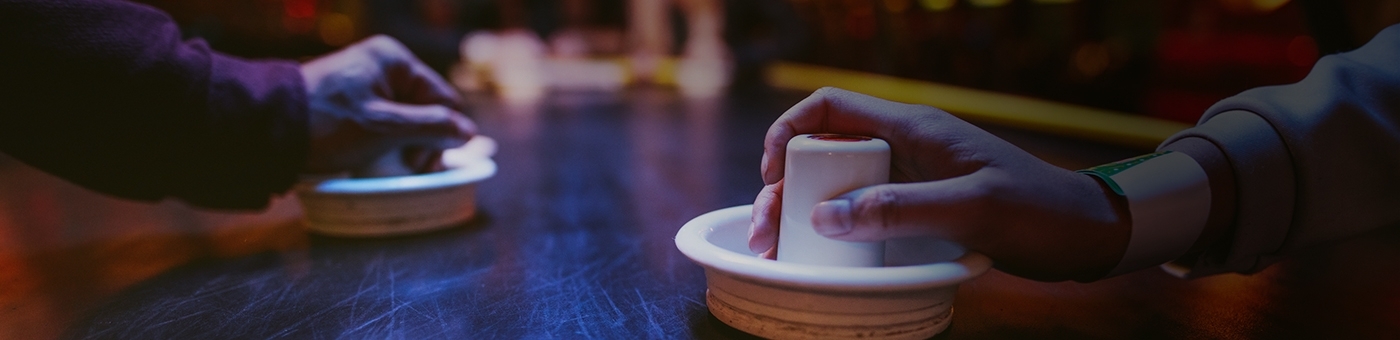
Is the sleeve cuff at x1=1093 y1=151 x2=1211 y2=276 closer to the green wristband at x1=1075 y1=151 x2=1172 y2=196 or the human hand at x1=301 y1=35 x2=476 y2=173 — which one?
the green wristband at x1=1075 y1=151 x2=1172 y2=196

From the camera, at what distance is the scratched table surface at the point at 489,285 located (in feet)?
1.80

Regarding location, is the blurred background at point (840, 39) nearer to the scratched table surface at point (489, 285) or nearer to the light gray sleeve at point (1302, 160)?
the light gray sleeve at point (1302, 160)

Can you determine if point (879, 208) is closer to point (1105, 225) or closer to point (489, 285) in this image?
point (1105, 225)

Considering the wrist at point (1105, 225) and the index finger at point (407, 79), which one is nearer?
the wrist at point (1105, 225)

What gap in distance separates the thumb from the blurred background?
1.17 metres

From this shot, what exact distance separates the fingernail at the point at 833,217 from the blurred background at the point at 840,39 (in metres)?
1.23

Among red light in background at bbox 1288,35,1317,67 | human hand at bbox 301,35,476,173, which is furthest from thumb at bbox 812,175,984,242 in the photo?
red light in background at bbox 1288,35,1317,67

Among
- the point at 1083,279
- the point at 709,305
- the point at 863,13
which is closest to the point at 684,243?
the point at 709,305

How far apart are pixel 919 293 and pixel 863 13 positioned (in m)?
7.53

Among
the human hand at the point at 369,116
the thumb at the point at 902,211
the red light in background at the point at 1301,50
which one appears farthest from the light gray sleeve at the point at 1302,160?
the red light in background at the point at 1301,50

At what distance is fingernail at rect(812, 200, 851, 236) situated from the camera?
47cm

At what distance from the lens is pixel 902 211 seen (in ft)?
1.51

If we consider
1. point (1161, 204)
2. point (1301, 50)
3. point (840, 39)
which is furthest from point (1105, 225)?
point (840, 39)

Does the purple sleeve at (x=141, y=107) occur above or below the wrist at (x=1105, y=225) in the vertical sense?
above
